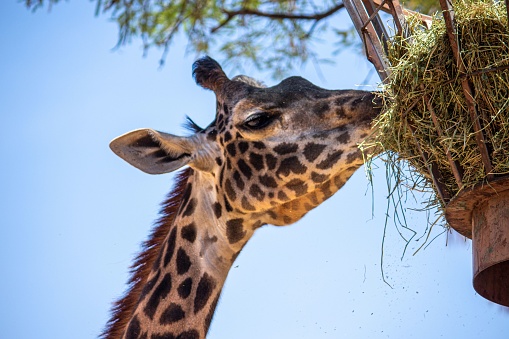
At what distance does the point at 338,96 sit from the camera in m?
6.43

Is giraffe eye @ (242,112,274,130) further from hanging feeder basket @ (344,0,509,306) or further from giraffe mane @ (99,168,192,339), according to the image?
hanging feeder basket @ (344,0,509,306)

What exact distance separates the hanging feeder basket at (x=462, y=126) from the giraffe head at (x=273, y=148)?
50.3 inches

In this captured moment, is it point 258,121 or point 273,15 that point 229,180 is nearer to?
point 258,121

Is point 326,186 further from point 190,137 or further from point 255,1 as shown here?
point 255,1

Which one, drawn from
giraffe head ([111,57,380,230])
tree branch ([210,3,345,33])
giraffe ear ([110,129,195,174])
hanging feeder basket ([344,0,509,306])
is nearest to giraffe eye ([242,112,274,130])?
giraffe head ([111,57,380,230])

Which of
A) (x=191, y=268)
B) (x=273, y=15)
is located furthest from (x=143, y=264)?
(x=273, y=15)

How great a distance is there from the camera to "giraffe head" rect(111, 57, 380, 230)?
6.34 m

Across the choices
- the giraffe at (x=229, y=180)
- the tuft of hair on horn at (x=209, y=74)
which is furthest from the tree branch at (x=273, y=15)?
the giraffe at (x=229, y=180)

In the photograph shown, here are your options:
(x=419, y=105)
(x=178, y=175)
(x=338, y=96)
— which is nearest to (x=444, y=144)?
(x=419, y=105)

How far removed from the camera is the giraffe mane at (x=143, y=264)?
656cm

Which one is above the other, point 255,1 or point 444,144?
point 255,1

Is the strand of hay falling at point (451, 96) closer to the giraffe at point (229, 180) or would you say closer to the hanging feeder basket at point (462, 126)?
the hanging feeder basket at point (462, 126)

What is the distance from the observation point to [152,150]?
648cm

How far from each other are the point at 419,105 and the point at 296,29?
Result: 5.29 meters
